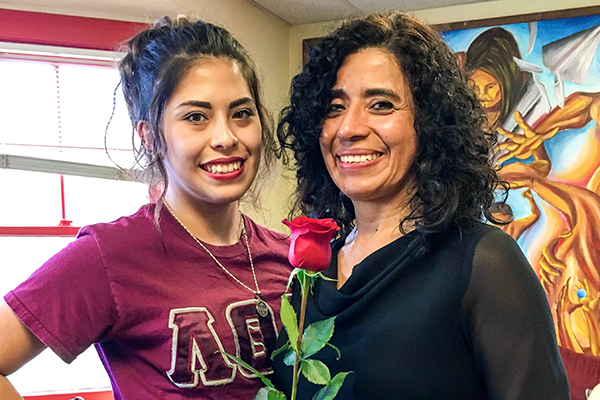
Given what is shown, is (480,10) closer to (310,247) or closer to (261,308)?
(261,308)

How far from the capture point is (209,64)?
1.13m

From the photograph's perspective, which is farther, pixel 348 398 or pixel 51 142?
pixel 51 142

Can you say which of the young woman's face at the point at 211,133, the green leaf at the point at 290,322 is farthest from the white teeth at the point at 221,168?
the green leaf at the point at 290,322

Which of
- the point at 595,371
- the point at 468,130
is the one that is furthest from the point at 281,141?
the point at 595,371

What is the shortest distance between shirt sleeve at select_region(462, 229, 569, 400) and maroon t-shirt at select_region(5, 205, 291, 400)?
0.42m

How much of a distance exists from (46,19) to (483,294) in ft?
5.15

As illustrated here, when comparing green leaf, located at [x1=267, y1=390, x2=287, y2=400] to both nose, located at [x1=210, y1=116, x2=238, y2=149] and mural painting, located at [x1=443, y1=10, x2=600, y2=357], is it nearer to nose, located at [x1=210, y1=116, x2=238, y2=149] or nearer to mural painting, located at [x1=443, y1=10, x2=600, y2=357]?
nose, located at [x1=210, y1=116, x2=238, y2=149]

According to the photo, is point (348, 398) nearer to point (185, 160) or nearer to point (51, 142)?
point (185, 160)

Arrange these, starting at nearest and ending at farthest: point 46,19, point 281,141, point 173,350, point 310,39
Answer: point 173,350 → point 281,141 → point 46,19 → point 310,39

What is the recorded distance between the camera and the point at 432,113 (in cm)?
108

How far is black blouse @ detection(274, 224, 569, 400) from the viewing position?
0.90 m

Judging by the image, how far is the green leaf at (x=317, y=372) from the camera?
2.35 feet

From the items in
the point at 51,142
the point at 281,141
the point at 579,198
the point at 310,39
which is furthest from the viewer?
the point at 310,39

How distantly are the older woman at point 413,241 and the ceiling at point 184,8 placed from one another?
0.88m
